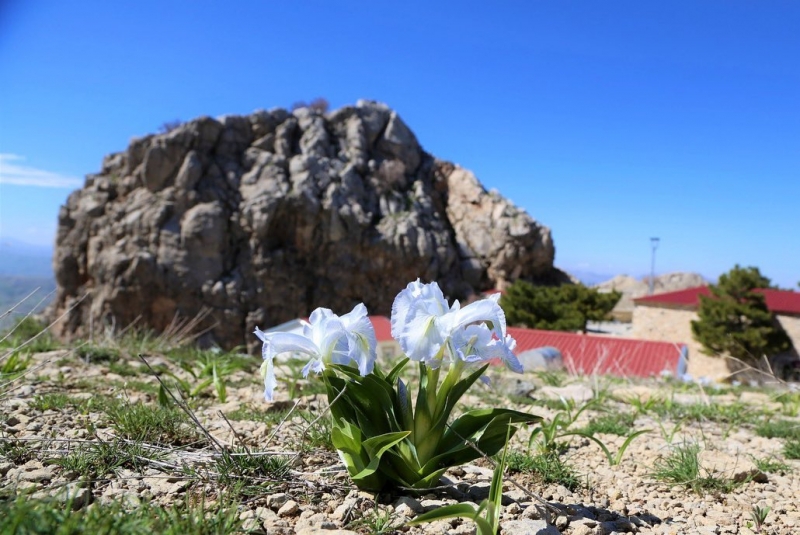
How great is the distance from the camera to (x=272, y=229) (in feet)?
134

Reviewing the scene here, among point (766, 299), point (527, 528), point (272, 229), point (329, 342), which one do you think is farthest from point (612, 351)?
point (272, 229)

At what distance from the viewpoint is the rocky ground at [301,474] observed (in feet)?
6.10

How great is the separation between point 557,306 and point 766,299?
430 inches

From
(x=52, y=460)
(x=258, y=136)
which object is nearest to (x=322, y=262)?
(x=258, y=136)

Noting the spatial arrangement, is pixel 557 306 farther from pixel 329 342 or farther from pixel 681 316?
pixel 329 342

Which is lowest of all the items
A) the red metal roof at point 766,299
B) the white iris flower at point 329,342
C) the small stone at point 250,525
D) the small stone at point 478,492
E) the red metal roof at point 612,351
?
the red metal roof at point 612,351

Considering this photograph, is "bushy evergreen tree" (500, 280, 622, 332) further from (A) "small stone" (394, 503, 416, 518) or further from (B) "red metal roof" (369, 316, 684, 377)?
(A) "small stone" (394, 503, 416, 518)

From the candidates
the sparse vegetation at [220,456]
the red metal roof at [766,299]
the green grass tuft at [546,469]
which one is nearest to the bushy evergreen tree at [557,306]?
the red metal roof at [766,299]

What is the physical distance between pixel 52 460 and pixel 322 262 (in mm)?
40206

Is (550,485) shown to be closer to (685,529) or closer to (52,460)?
(685,529)

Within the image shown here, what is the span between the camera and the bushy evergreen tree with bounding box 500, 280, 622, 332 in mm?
32688

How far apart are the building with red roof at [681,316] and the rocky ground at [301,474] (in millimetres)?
24630

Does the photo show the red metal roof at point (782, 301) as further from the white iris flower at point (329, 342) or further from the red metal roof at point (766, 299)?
the white iris flower at point (329, 342)

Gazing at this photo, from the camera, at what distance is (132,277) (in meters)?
37.2
